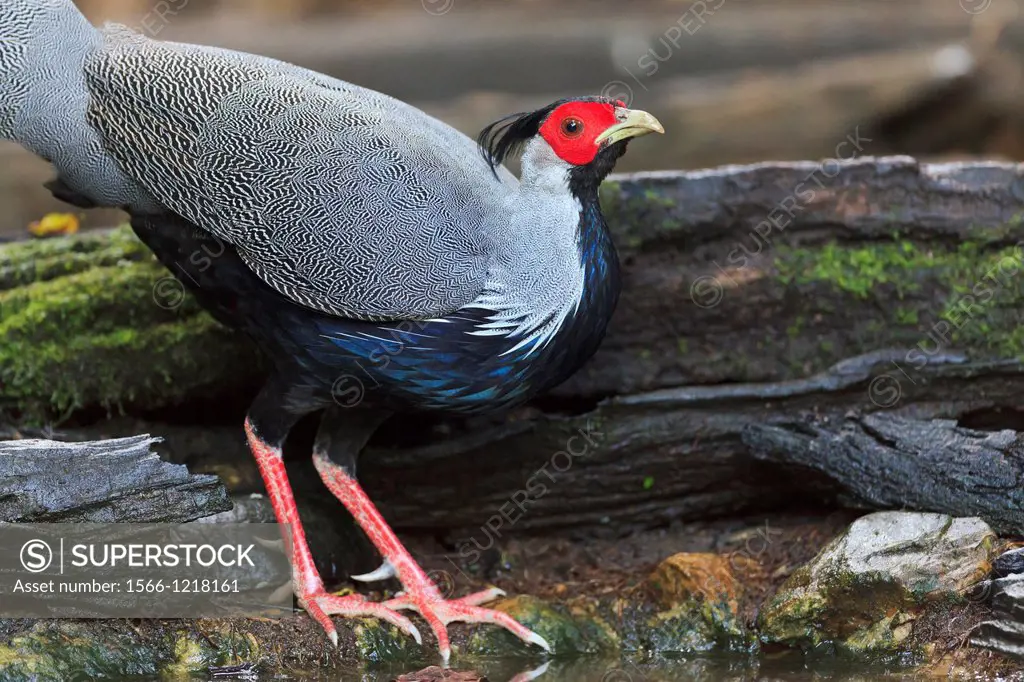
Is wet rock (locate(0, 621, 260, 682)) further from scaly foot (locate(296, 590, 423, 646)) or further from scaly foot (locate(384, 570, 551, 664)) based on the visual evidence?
scaly foot (locate(384, 570, 551, 664))

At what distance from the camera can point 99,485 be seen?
3355 mm

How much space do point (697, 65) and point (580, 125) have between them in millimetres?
6017

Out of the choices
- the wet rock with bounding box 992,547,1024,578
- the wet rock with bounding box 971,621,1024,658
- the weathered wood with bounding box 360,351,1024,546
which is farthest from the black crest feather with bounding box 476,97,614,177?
the wet rock with bounding box 971,621,1024,658

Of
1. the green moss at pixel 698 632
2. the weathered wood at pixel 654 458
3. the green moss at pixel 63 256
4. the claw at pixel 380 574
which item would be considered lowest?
the green moss at pixel 698 632

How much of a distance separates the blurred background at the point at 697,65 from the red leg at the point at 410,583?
4352 millimetres

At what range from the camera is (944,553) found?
3.44 meters

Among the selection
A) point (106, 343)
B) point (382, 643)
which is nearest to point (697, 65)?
point (106, 343)

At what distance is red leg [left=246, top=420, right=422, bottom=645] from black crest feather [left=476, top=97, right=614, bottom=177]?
125 centimetres

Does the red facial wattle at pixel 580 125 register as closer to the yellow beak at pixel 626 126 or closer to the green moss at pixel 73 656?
the yellow beak at pixel 626 126

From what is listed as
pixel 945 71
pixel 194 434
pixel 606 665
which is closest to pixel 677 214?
pixel 606 665

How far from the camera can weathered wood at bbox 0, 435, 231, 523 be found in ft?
10.9

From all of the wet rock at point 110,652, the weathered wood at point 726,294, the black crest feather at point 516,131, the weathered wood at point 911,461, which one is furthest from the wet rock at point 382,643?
the black crest feather at point 516,131

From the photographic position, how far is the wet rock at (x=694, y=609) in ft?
11.9

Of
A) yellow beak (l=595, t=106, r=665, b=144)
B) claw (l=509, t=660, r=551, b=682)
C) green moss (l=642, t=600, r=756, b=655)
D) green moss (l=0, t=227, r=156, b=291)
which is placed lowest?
claw (l=509, t=660, r=551, b=682)
